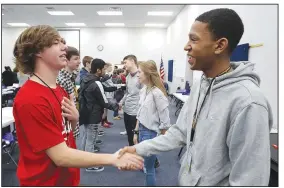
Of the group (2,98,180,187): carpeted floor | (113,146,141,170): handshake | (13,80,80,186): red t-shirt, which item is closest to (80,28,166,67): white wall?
(2,98,180,187): carpeted floor

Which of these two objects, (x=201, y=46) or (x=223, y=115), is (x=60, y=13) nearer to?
(x=201, y=46)

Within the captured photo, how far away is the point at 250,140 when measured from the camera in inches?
35.4

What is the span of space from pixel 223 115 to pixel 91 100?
264cm

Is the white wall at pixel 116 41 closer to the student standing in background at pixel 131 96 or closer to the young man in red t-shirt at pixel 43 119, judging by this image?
the student standing in background at pixel 131 96

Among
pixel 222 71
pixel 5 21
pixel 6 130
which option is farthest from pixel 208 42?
pixel 5 21

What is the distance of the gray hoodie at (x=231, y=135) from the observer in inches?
35.5

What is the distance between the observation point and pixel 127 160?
57.1 inches

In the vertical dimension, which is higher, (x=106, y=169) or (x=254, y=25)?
(x=254, y=25)

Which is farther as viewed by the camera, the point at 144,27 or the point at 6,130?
the point at 144,27

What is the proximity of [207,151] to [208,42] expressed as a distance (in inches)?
20.3

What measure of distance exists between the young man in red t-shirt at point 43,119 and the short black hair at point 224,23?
2.69 feet

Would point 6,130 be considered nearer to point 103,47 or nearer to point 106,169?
point 106,169

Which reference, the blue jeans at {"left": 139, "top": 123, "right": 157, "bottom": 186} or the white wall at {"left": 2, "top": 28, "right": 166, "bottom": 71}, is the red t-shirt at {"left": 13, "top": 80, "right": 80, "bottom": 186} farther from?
the white wall at {"left": 2, "top": 28, "right": 166, "bottom": 71}

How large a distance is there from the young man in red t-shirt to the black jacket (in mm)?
1985
